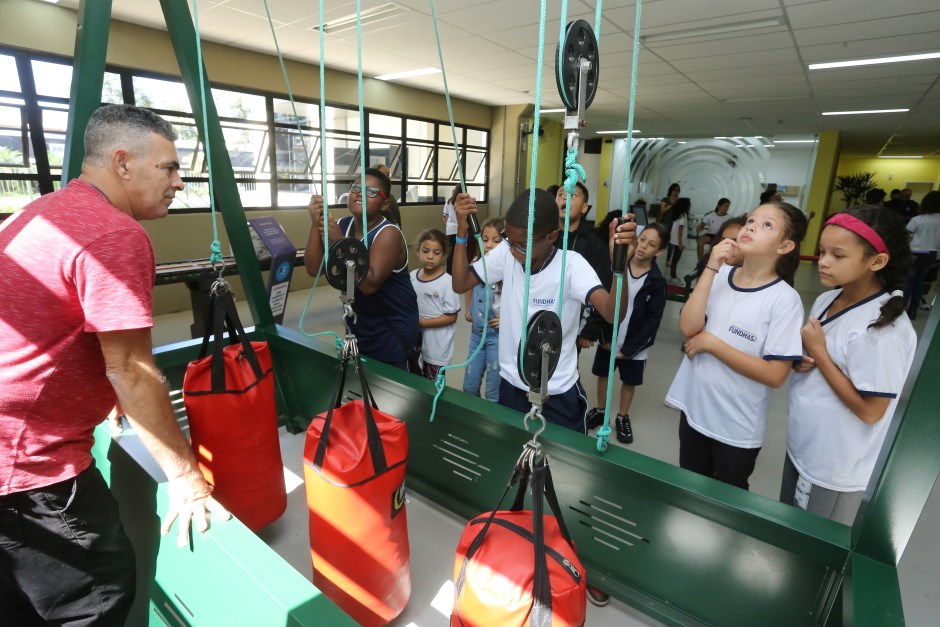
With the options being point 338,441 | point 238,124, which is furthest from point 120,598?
point 238,124

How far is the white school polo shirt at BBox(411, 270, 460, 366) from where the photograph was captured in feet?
8.71

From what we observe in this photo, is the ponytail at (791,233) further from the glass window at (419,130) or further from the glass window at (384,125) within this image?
the glass window at (419,130)

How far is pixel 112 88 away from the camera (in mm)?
4633

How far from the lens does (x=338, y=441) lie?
4.20 ft

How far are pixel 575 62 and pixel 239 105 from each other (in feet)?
18.9

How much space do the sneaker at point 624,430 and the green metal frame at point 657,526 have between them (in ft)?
4.57

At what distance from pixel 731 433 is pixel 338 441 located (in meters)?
1.21

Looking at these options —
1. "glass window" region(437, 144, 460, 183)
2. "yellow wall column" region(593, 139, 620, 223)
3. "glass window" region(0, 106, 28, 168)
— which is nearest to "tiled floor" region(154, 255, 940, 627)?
"glass window" region(0, 106, 28, 168)

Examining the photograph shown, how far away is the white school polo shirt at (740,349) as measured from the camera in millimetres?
1427

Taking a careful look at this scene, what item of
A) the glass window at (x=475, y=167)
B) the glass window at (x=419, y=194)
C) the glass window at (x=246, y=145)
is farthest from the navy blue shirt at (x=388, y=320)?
the glass window at (x=475, y=167)

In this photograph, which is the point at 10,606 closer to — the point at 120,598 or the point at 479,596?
the point at 120,598

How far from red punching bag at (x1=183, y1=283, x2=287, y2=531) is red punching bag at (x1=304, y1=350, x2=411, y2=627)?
12.9 inches

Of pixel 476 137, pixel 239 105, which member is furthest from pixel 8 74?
pixel 476 137

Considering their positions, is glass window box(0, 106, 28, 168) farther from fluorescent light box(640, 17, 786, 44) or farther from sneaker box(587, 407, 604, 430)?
fluorescent light box(640, 17, 786, 44)
